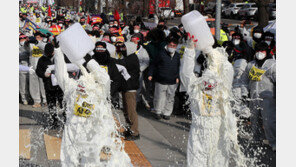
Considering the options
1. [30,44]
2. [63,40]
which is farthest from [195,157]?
[30,44]

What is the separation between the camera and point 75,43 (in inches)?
208

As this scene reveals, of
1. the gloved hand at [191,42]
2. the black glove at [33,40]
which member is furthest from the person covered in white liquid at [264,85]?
the black glove at [33,40]

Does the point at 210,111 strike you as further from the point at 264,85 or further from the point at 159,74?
the point at 159,74

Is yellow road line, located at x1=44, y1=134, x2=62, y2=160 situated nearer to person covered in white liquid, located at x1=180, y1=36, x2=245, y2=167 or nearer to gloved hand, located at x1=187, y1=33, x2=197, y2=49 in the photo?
person covered in white liquid, located at x1=180, y1=36, x2=245, y2=167

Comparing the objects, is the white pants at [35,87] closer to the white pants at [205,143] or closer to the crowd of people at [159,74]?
the crowd of people at [159,74]

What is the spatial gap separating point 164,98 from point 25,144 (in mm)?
3400

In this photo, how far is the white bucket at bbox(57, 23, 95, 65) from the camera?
5289 mm

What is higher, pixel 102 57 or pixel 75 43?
pixel 75 43

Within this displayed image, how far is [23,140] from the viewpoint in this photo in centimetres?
820

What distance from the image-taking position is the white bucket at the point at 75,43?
5289mm

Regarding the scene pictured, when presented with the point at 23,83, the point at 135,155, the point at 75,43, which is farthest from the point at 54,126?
the point at 75,43

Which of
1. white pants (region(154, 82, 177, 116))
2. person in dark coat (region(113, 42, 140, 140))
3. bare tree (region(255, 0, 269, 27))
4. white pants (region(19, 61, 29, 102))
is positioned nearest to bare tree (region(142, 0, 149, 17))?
bare tree (region(255, 0, 269, 27))

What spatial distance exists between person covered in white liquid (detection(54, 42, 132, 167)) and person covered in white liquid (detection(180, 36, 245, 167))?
3.36ft

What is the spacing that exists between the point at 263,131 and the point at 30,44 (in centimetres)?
612
